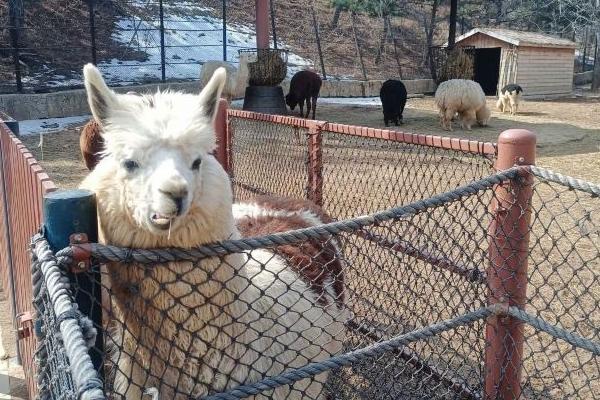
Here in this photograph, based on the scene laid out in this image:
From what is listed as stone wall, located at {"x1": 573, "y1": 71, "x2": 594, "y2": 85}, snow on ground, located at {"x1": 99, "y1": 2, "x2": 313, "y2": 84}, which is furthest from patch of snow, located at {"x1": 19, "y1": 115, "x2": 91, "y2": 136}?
stone wall, located at {"x1": 573, "y1": 71, "x2": 594, "y2": 85}

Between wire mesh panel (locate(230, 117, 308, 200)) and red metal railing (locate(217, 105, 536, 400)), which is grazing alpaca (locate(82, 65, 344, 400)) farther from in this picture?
wire mesh panel (locate(230, 117, 308, 200))

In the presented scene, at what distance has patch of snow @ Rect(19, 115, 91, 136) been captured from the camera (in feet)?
40.9

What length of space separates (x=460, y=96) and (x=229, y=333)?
13241mm

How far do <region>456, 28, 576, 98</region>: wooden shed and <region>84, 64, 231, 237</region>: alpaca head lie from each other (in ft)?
69.4

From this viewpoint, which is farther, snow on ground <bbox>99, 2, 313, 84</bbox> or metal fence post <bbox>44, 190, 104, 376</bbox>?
snow on ground <bbox>99, 2, 313, 84</bbox>

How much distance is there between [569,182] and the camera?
6.39 feet

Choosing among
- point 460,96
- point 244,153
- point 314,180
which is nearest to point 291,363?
point 314,180

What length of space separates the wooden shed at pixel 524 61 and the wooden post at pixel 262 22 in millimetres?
9350

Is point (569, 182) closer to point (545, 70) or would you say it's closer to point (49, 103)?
point (49, 103)

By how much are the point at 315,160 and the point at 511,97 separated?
15.1 m

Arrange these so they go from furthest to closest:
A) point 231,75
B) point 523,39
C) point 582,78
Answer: point 582,78, point 523,39, point 231,75

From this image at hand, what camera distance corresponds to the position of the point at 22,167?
2.55m

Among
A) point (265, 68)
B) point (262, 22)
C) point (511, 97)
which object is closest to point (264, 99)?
point (265, 68)

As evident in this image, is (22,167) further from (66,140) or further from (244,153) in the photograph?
(66,140)
